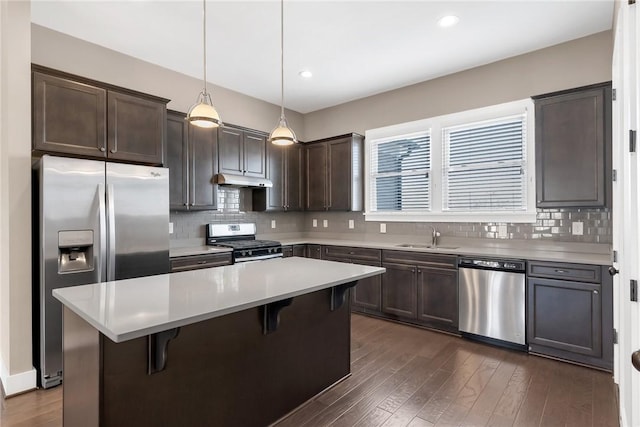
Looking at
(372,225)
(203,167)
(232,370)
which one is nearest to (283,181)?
(203,167)

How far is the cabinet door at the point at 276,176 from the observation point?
16.1 ft

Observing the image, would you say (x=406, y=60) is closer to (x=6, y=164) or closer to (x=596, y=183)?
(x=596, y=183)

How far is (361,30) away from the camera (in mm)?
3162

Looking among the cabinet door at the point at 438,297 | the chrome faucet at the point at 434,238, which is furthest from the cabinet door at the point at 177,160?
the chrome faucet at the point at 434,238

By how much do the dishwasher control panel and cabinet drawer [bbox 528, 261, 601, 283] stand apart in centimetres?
10

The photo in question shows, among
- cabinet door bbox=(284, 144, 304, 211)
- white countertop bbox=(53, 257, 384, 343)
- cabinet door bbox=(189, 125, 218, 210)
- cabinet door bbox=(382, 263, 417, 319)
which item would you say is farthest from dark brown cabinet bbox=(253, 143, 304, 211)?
white countertop bbox=(53, 257, 384, 343)

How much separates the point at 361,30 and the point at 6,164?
10.1 feet

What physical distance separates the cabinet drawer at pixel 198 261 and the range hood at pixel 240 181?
34.9 inches

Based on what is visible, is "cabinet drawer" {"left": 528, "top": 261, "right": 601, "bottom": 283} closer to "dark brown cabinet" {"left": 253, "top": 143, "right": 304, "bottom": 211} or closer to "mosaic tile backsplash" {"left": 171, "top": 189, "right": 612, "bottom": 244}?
"mosaic tile backsplash" {"left": 171, "top": 189, "right": 612, "bottom": 244}

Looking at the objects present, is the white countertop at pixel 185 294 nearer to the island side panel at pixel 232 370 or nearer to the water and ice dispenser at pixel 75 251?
the island side panel at pixel 232 370

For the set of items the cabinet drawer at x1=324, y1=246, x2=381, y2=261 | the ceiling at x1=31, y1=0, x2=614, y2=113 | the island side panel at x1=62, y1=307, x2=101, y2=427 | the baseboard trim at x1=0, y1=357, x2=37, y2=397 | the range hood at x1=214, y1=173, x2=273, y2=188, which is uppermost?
the ceiling at x1=31, y1=0, x2=614, y2=113

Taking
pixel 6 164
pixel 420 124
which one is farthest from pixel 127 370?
pixel 420 124

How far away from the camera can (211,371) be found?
1.82m

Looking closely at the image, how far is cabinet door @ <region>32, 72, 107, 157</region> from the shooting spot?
2.65 metres
